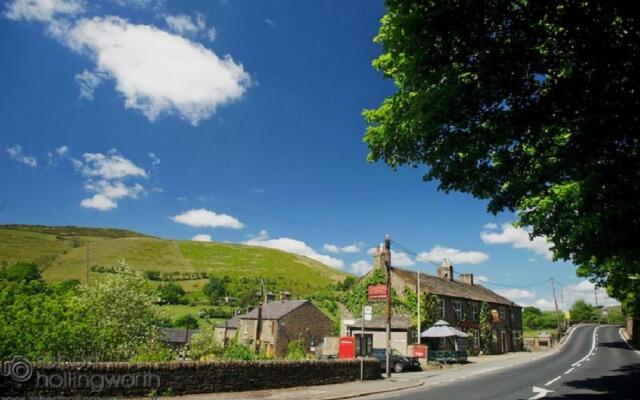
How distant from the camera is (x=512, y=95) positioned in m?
8.31

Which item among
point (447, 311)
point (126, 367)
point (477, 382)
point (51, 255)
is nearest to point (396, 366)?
point (477, 382)

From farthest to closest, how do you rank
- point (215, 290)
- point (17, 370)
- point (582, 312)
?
point (215, 290)
point (582, 312)
point (17, 370)

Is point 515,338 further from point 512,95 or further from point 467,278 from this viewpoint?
point 512,95

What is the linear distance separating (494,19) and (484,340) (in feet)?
159

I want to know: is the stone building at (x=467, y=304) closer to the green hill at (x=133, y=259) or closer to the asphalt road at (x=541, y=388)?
the asphalt road at (x=541, y=388)

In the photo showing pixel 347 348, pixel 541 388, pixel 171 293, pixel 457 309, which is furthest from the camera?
pixel 171 293

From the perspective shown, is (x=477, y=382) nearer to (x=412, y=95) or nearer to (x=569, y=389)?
(x=569, y=389)

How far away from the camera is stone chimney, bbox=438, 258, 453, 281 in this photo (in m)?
54.7

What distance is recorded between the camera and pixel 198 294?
131 meters

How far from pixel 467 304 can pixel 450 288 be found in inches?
101

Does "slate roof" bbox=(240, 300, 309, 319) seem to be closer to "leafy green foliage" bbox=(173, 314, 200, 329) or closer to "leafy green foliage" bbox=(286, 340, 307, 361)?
"leafy green foliage" bbox=(286, 340, 307, 361)

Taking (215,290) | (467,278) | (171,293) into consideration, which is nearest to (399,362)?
(467,278)

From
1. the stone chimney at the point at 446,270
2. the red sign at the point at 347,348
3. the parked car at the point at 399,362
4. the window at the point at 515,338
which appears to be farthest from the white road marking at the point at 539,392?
the window at the point at 515,338

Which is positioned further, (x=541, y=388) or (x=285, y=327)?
(x=285, y=327)
